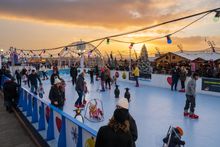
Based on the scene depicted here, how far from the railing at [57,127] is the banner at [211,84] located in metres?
10.4

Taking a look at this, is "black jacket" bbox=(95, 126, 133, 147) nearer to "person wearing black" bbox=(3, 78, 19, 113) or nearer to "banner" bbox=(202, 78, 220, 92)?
"person wearing black" bbox=(3, 78, 19, 113)

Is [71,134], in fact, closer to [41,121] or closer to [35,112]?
[41,121]

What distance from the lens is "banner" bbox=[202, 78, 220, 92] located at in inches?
502

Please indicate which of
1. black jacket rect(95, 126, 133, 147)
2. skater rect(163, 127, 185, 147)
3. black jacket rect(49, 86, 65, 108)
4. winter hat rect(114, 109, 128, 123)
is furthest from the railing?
skater rect(163, 127, 185, 147)

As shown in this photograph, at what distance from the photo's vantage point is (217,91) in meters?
12.8

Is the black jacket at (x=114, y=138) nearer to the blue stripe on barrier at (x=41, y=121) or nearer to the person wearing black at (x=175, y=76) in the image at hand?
the blue stripe on barrier at (x=41, y=121)

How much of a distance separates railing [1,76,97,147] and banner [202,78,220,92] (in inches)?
408

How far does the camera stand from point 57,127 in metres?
5.01

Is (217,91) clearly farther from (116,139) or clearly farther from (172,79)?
(116,139)

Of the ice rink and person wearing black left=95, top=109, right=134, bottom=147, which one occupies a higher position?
person wearing black left=95, top=109, right=134, bottom=147

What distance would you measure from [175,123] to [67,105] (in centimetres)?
496

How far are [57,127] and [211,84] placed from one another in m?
10.9

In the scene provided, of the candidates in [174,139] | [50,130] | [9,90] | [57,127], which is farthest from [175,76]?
[57,127]

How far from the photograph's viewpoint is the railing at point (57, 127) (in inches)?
142
